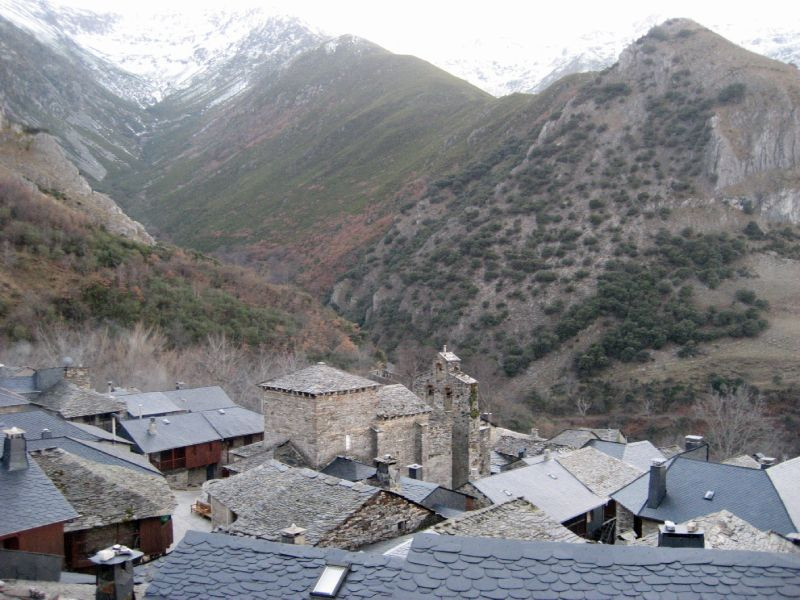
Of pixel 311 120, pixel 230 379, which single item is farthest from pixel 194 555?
pixel 311 120

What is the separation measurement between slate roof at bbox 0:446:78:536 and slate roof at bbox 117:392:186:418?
18.6 m

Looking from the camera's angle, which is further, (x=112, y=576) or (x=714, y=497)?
(x=714, y=497)

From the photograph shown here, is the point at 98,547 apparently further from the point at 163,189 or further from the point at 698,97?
the point at 163,189

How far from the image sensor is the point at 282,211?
13462cm

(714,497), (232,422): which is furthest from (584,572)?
(232,422)

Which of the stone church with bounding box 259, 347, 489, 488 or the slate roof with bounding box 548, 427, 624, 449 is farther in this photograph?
the slate roof with bounding box 548, 427, 624, 449

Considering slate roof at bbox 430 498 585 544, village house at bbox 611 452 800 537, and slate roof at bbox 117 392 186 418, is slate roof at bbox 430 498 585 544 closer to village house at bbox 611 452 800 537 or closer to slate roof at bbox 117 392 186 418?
village house at bbox 611 452 800 537

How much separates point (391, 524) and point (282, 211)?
402ft

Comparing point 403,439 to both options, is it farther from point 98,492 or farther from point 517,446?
point 517,446

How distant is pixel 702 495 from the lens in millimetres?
20844

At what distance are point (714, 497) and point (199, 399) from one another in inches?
1057

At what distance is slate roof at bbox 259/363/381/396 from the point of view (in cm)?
2398

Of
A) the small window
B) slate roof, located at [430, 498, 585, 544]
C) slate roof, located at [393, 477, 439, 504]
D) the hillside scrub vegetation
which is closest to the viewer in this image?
the small window

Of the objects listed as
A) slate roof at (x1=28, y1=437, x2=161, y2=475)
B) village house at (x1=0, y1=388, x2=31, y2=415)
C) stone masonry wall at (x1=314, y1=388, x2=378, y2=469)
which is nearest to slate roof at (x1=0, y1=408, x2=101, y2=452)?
slate roof at (x1=28, y1=437, x2=161, y2=475)
